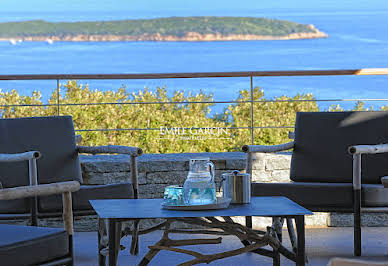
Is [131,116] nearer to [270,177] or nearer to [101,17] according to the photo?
[270,177]

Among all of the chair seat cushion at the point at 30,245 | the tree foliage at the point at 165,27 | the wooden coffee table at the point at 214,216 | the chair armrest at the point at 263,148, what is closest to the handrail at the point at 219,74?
the chair armrest at the point at 263,148

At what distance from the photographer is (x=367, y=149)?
11.4ft

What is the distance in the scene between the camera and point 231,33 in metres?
31.8

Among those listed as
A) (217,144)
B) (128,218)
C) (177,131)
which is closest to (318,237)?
(128,218)

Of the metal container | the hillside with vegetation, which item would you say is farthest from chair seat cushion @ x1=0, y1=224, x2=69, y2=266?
the hillside with vegetation

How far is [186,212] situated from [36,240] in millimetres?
574

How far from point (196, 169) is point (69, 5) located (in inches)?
1017

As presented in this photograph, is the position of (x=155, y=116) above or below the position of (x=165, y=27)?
below

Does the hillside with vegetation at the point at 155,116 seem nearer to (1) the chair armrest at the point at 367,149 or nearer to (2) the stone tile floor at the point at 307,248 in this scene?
(2) the stone tile floor at the point at 307,248

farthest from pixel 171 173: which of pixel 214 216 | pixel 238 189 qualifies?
pixel 214 216

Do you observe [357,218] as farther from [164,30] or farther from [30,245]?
[164,30]

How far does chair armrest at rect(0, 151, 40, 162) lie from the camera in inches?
133

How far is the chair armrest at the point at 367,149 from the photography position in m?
3.43

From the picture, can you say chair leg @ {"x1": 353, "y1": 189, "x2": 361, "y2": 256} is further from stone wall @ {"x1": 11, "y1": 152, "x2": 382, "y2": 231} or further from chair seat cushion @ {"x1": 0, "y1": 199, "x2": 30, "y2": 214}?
chair seat cushion @ {"x1": 0, "y1": 199, "x2": 30, "y2": 214}
